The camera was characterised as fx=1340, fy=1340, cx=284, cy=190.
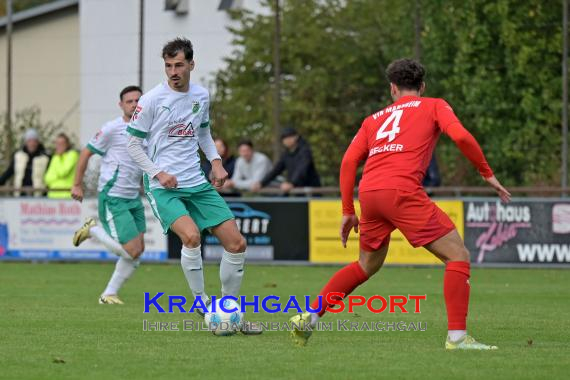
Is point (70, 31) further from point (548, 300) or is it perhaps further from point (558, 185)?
point (548, 300)

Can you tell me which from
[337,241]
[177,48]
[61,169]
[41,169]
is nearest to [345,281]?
[177,48]

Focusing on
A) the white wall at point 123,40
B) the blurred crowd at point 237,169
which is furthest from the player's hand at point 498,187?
the white wall at point 123,40

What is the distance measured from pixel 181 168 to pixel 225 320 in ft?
3.99

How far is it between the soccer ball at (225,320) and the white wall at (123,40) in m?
29.0

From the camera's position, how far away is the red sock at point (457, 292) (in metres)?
8.56

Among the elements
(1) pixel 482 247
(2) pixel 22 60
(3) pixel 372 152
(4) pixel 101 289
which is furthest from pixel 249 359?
(2) pixel 22 60

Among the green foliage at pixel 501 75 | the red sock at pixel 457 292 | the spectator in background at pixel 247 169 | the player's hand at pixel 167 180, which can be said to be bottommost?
the red sock at pixel 457 292

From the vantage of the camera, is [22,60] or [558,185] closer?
[558,185]

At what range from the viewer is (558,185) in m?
22.0

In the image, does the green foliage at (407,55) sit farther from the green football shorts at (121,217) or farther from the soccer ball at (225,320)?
the soccer ball at (225,320)

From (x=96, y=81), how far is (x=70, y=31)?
9576mm

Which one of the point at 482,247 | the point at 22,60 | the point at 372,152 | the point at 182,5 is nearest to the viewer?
the point at 372,152

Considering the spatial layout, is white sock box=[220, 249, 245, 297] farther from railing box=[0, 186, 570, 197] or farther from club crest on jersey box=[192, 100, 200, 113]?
railing box=[0, 186, 570, 197]

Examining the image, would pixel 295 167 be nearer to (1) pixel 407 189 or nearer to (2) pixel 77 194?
(2) pixel 77 194
